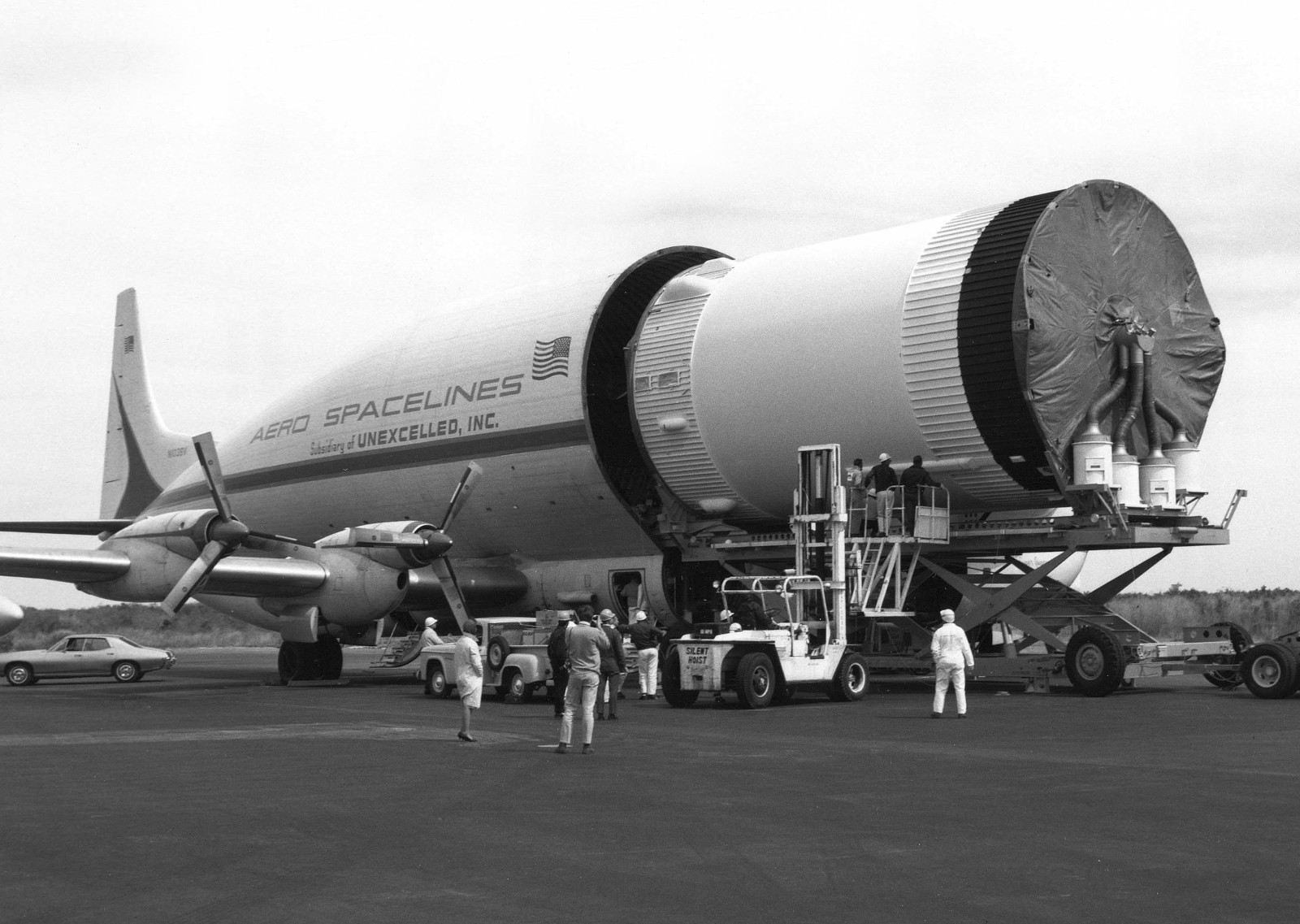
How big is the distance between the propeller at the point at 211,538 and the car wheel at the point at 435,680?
15.3ft

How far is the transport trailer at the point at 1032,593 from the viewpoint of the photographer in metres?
21.8

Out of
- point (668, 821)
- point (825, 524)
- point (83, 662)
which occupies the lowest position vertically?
point (668, 821)

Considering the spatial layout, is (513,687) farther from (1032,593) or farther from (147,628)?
(147,628)

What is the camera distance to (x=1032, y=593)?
79.7 ft

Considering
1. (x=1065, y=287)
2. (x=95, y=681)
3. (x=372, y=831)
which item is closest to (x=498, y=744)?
(x=372, y=831)

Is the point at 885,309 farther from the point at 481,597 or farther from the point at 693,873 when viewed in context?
the point at 693,873

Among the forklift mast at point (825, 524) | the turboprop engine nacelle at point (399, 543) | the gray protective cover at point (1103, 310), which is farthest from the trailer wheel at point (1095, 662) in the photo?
the turboprop engine nacelle at point (399, 543)

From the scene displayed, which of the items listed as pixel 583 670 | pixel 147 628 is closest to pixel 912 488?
pixel 583 670

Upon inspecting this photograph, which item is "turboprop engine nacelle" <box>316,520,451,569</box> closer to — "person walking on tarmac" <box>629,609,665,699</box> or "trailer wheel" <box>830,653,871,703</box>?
"person walking on tarmac" <box>629,609,665,699</box>

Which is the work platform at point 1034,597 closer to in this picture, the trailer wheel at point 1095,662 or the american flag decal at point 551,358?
the trailer wheel at point 1095,662

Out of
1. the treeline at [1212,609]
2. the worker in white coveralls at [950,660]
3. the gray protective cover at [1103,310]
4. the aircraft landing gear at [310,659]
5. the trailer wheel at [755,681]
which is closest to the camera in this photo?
the worker in white coveralls at [950,660]

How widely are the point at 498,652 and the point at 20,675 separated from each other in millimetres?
15440

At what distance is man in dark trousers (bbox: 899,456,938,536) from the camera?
74.8ft

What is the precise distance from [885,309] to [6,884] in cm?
1817
